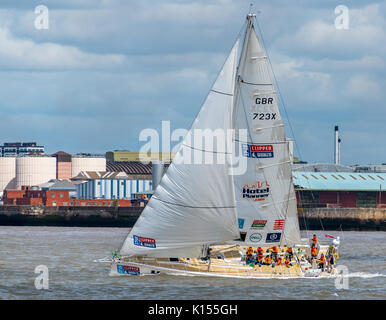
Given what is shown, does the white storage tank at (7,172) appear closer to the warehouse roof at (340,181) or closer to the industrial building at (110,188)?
the industrial building at (110,188)

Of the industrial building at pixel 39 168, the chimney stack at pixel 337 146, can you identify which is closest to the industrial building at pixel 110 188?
the industrial building at pixel 39 168

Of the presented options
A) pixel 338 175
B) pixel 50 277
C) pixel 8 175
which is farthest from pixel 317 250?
pixel 8 175

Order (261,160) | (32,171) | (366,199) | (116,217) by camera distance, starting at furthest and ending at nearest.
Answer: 1. (32,171)
2. (366,199)
3. (116,217)
4. (261,160)

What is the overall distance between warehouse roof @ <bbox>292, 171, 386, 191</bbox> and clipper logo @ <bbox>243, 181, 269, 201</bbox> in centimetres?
6668

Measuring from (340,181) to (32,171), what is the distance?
5097 centimetres

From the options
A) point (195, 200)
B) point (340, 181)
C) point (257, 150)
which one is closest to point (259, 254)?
point (195, 200)

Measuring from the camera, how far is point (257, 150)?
37.4 m

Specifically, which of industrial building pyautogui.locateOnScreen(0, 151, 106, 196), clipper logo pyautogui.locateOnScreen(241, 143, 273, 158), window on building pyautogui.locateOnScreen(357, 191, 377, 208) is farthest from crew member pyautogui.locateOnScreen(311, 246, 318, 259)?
industrial building pyautogui.locateOnScreen(0, 151, 106, 196)

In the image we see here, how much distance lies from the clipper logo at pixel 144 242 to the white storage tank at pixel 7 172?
11134cm

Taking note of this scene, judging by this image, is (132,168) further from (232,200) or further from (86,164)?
(232,200)

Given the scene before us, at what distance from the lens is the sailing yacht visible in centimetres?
3519

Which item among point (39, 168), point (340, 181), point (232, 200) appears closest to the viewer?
point (232, 200)

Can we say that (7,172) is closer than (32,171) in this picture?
No

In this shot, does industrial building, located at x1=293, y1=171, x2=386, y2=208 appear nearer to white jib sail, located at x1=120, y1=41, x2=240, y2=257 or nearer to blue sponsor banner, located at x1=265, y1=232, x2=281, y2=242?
blue sponsor banner, located at x1=265, y1=232, x2=281, y2=242
